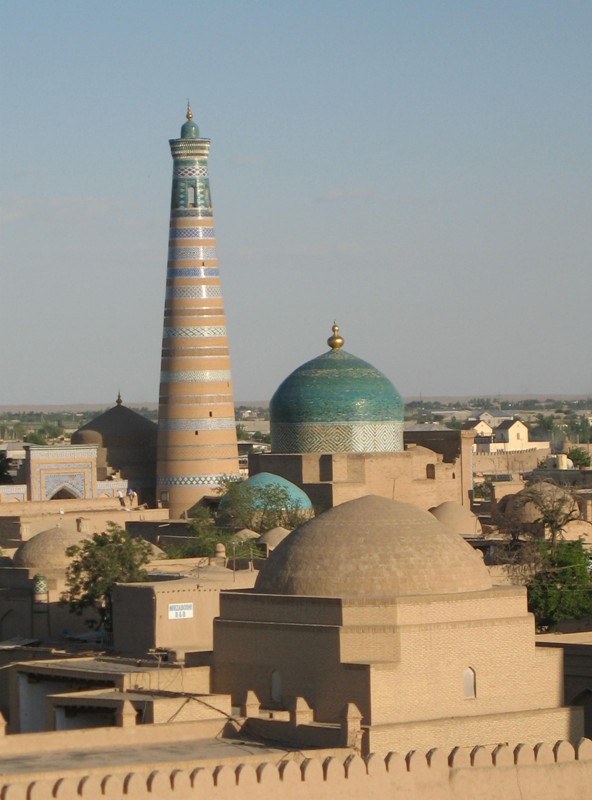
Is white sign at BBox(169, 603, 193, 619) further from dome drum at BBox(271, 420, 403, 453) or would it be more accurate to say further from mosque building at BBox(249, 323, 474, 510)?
dome drum at BBox(271, 420, 403, 453)

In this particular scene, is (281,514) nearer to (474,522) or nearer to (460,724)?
(474,522)

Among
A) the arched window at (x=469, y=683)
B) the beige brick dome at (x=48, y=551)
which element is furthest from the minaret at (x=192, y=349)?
the arched window at (x=469, y=683)

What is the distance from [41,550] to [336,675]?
10929mm

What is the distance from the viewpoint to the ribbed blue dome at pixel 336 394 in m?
41.2

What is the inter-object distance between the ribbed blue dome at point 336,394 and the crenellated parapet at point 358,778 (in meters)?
19.6

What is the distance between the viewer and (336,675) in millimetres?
22516

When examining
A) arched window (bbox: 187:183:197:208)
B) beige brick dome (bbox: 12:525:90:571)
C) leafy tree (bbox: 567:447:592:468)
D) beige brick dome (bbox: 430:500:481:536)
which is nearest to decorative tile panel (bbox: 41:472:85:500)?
arched window (bbox: 187:183:197:208)

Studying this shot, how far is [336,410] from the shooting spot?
4116 centimetres

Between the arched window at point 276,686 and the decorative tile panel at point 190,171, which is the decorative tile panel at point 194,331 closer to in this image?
the decorative tile panel at point 190,171

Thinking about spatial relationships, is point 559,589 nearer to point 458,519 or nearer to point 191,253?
point 458,519

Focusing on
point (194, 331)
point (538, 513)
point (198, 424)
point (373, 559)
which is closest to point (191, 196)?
point (194, 331)

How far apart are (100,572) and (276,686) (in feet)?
24.0

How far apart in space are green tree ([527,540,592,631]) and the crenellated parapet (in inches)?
331

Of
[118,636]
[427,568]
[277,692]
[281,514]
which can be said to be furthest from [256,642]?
[281,514]
